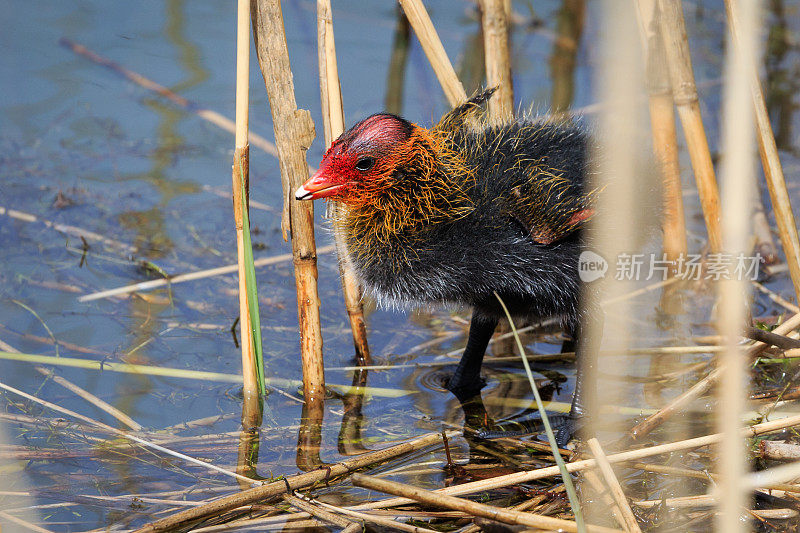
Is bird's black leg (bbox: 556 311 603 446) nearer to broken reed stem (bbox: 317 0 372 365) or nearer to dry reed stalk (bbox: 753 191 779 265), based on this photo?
broken reed stem (bbox: 317 0 372 365)

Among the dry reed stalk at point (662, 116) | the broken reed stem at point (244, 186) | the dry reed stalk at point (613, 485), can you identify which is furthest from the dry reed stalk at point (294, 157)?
the dry reed stalk at point (662, 116)

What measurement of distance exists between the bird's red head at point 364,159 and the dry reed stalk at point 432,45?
71 centimetres

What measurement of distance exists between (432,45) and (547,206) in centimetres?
102

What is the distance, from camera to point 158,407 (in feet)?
11.6

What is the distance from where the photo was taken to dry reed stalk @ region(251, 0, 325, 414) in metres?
3.16

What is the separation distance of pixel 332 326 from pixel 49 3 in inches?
171

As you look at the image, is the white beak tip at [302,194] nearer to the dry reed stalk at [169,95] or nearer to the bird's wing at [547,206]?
the bird's wing at [547,206]

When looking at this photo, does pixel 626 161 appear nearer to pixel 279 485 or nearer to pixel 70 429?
pixel 279 485

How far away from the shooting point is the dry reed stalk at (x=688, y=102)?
380cm

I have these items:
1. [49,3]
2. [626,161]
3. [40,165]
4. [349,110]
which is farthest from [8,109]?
[626,161]

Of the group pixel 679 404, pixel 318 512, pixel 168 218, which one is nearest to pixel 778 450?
pixel 679 404

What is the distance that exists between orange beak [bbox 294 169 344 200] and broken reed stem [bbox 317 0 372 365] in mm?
393

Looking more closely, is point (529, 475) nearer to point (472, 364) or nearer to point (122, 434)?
point (472, 364)

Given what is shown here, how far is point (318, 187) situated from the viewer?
312cm
